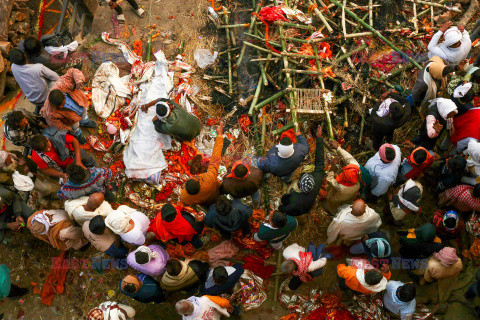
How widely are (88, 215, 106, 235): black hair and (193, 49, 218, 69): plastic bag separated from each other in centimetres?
450

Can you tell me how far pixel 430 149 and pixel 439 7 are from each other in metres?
4.18

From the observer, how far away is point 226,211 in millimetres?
5480

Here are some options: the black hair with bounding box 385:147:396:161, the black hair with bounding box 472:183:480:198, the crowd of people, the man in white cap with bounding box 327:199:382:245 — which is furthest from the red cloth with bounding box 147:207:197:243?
the black hair with bounding box 472:183:480:198

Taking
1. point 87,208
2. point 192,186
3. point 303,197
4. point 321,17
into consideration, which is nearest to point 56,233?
point 87,208

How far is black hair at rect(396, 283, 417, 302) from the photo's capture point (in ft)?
16.8

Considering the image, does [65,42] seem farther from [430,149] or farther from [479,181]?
[479,181]

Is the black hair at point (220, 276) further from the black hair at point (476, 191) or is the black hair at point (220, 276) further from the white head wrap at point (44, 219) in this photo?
the black hair at point (476, 191)

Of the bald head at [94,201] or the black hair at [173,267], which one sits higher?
the bald head at [94,201]

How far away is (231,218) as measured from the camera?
5.74 metres

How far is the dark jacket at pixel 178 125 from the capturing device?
6.70 meters

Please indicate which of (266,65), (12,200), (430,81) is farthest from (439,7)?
(12,200)

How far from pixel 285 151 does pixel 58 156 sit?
159 inches

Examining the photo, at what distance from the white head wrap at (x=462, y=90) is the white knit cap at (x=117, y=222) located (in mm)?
6107

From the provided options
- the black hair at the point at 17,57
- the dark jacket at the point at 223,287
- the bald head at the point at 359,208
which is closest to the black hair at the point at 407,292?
the bald head at the point at 359,208
